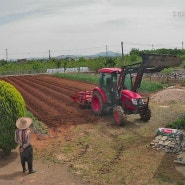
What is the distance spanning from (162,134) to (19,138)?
5.11 m

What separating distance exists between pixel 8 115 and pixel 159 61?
20.5ft

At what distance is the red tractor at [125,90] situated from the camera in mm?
13586

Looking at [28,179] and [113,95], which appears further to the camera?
[113,95]

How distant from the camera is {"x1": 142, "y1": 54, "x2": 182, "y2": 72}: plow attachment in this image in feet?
42.8

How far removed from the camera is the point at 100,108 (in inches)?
624

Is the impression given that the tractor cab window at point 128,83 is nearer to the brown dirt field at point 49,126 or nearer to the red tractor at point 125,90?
the red tractor at point 125,90

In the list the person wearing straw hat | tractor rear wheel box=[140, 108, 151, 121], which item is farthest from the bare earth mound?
the person wearing straw hat

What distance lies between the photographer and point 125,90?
48.9ft

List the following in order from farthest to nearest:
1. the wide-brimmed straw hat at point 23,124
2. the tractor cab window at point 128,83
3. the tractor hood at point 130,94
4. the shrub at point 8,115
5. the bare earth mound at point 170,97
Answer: the bare earth mound at point 170,97
the tractor cab window at point 128,83
the tractor hood at point 130,94
the shrub at point 8,115
the wide-brimmed straw hat at point 23,124

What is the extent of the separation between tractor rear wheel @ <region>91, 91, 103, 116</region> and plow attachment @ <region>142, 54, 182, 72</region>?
3.05 metres

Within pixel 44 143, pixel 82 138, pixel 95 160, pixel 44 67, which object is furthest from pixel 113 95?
pixel 44 67

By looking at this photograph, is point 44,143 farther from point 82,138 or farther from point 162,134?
point 162,134

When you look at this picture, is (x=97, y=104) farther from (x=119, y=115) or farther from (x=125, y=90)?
(x=119, y=115)

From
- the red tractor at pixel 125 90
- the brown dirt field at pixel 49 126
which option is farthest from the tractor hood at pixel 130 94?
the brown dirt field at pixel 49 126
